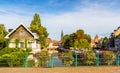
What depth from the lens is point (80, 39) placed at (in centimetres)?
9000

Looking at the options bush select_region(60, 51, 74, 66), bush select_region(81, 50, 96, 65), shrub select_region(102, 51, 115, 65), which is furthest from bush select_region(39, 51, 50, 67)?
shrub select_region(102, 51, 115, 65)

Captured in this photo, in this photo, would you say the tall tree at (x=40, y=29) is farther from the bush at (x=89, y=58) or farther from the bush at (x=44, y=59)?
the bush at (x=89, y=58)

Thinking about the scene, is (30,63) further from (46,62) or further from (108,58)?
(108,58)

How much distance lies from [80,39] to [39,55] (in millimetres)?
60205

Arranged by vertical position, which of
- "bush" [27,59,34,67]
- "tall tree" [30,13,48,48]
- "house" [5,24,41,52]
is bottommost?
"bush" [27,59,34,67]

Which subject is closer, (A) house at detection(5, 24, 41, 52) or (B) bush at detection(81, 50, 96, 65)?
(B) bush at detection(81, 50, 96, 65)

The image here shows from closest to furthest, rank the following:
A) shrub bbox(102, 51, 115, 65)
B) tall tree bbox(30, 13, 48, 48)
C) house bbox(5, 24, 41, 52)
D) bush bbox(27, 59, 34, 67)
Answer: bush bbox(27, 59, 34, 67), shrub bbox(102, 51, 115, 65), house bbox(5, 24, 41, 52), tall tree bbox(30, 13, 48, 48)

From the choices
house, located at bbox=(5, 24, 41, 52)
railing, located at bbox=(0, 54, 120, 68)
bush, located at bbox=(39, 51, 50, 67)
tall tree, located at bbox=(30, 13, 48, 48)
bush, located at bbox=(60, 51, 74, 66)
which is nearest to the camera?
bush, located at bbox=(39, 51, 50, 67)

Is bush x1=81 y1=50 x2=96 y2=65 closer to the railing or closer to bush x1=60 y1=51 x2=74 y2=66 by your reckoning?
the railing

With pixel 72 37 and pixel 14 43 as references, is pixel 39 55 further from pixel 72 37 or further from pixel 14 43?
pixel 72 37

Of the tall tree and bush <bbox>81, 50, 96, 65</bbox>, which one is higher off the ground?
the tall tree

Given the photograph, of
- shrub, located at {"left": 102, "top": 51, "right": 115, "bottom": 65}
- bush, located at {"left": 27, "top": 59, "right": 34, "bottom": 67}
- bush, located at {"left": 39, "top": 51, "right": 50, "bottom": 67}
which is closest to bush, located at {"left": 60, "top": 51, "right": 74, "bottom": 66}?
bush, located at {"left": 39, "top": 51, "right": 50, "bottom": 67}

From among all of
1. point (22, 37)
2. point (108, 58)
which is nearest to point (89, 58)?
point (108, 58)

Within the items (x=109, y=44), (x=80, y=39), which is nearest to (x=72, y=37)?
(x=80, y=39)
